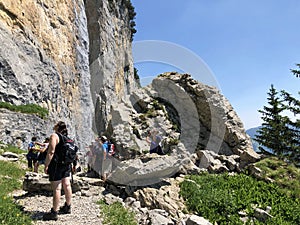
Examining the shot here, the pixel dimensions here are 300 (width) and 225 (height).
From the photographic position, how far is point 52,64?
22.9 metres

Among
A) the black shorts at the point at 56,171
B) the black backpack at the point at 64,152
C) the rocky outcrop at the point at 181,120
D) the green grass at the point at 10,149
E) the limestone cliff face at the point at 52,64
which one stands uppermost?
the limestone cliff face at the point at 52,64

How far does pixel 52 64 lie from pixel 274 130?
79.3ft

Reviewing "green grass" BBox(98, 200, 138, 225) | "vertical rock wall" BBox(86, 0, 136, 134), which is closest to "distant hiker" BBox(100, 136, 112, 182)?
"green grass" BBox(98, 200, 138, 225)

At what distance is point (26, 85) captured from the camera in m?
18.1

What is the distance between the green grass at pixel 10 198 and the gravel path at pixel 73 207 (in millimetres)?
345

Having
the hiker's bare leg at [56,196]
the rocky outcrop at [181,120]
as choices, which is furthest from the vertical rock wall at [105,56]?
the hiker's bare leg at [56,196]

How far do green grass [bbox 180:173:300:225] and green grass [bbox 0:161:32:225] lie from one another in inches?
222

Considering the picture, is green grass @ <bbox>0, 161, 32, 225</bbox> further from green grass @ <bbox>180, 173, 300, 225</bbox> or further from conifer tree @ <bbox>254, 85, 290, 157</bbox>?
conifer tree @ <bbox>254, 85, 290, 157</bbox>

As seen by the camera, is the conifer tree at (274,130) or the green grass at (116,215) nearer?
the green grass at (116,215)

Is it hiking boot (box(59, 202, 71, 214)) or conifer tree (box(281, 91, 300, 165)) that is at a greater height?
conifer tree (box(281, 91, 300, 165))

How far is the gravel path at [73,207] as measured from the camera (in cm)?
639

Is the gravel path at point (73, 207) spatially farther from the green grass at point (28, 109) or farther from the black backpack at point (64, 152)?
the green grass at point (28, 109)

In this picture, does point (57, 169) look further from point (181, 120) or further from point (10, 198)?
point (181, 120)

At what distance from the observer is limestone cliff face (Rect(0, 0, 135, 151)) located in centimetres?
1667
